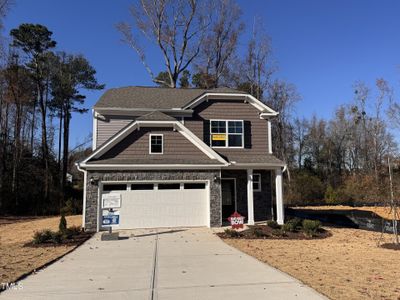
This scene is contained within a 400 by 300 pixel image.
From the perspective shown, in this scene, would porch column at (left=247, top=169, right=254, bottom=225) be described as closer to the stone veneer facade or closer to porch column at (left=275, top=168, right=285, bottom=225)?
porch column at (left=275, top=168, right=285, bottom=225)

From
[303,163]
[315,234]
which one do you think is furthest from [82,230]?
[303,163]

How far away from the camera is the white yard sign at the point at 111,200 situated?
14.1 meters

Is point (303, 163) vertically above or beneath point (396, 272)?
above

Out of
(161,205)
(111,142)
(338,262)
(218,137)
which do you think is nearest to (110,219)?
(161,205)

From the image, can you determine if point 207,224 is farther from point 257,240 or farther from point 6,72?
point 6,72

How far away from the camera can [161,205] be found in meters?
14.8

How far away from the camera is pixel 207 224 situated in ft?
A: 49.4

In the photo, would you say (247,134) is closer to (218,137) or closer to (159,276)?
(218,137)

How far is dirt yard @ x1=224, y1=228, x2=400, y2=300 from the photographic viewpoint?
19.9ft

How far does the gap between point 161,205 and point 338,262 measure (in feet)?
26.7

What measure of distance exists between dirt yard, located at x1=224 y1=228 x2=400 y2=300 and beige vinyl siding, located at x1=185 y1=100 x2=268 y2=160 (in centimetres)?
622

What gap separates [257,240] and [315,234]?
260cm

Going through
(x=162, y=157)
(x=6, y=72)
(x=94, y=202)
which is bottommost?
(x=94, y=202)

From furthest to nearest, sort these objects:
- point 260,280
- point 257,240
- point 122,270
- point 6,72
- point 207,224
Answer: point 6,72, point 207,224, point 257,240, point 122,270, point 260,280
